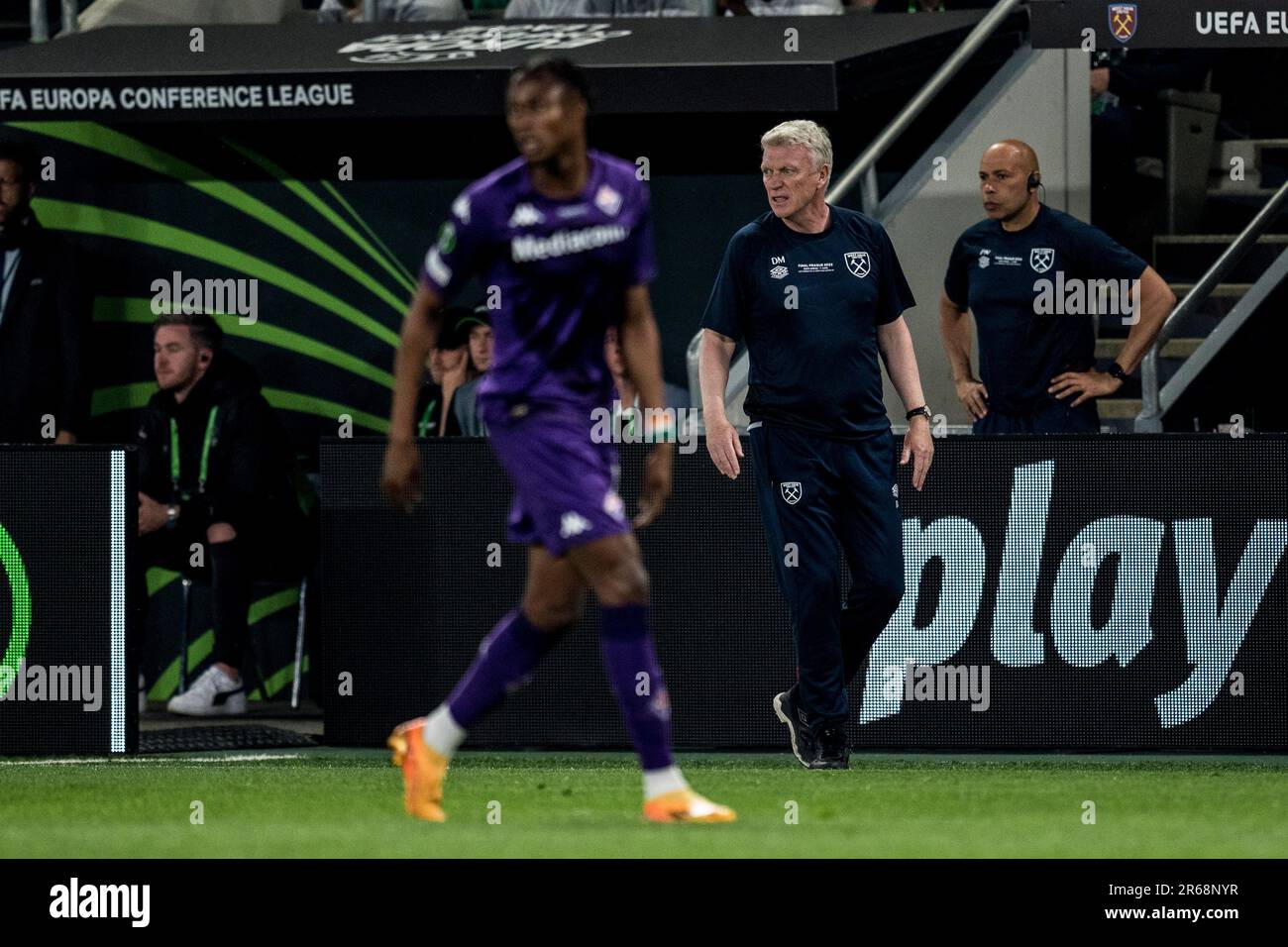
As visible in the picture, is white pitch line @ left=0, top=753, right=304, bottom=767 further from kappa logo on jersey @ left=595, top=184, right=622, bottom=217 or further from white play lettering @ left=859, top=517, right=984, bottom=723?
kappa logo on jersey @ left=595, top=184, right=622, bottom=217

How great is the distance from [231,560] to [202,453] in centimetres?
68

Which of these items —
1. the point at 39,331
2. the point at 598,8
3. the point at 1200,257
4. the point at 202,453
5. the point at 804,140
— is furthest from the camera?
the point at 1200,257

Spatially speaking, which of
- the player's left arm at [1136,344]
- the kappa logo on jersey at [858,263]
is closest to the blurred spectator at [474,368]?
the player's left arm at [1136,344]

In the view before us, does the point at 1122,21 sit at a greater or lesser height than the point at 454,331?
greater

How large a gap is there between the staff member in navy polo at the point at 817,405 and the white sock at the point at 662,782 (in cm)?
230

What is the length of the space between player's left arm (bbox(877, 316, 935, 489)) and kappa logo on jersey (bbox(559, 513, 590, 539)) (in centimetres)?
276

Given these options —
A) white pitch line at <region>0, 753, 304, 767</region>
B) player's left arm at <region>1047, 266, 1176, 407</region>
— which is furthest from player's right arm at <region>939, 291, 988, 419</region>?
white pitch line at <region>0, 753, 304, 767</region>

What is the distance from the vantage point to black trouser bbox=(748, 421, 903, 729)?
30.9 ft

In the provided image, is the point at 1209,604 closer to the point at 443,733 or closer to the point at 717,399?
the point at 717,399

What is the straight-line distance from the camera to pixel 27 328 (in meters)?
13.8

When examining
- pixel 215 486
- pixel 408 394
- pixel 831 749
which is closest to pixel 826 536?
pixel 831 749

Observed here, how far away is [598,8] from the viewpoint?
14.3 meters

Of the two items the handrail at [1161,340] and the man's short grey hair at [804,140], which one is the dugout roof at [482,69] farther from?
the man's short grey hair at [804,140]

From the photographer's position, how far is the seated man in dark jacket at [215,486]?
12.9m
